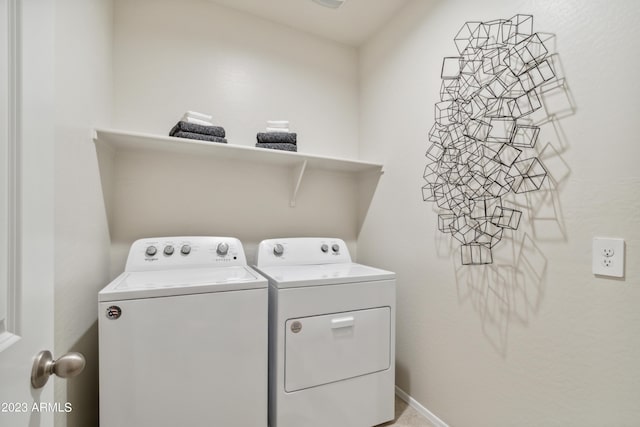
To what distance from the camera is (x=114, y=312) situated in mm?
1075

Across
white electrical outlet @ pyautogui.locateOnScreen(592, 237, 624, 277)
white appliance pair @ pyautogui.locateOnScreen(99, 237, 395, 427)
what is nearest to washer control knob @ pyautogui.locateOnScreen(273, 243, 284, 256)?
white appliance pair @ pyautogui.locateOnScreen(99, 237, 395, 427)

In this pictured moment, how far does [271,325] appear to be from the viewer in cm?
139

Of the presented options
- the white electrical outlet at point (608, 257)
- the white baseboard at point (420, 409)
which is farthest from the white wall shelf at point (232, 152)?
the white baseboard at point (420, 409)

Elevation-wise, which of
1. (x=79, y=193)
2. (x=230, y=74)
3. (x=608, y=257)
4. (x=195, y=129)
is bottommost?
(x=608, y=257)

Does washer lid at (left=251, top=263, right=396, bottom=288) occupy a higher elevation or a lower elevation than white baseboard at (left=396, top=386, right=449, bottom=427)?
higher

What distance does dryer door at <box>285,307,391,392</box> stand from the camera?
134 cm

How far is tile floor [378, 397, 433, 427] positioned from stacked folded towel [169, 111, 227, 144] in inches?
74.3

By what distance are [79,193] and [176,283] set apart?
53cm

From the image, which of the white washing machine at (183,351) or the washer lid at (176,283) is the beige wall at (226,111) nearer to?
the washer lid at (176,283)

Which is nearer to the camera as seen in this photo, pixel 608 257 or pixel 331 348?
pixel 608 257

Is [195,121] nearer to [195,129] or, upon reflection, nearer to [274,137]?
[195,129]

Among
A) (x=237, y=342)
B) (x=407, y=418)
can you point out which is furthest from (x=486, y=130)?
(x=407, y=418)

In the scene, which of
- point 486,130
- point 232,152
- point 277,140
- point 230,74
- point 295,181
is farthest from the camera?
point 295,181

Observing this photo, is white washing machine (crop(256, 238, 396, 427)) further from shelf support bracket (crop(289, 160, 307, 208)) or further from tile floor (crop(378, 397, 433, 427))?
shelf support bracket (crop(289, 160, 307, 208))
